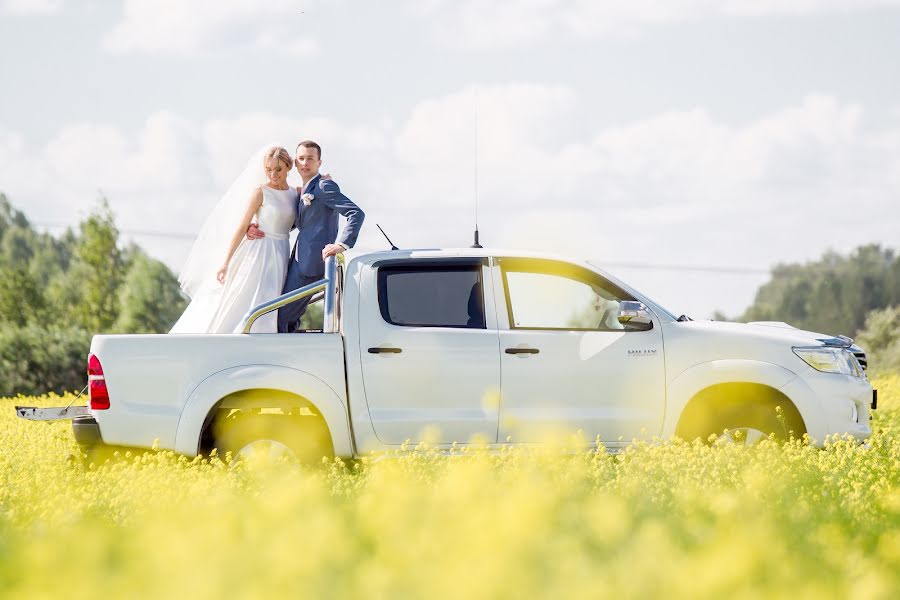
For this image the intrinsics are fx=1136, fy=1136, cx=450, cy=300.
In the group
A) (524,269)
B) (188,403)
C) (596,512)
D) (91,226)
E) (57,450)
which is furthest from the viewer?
(91,226)

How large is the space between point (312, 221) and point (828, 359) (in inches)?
170

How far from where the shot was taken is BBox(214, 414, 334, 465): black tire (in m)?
7.65

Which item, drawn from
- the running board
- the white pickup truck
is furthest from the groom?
the running board

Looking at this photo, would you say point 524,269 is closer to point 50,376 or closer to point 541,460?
point 541,460

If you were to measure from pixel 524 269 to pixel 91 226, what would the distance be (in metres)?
38.8

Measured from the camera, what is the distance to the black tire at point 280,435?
765 cm

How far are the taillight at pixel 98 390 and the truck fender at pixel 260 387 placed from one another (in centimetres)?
52

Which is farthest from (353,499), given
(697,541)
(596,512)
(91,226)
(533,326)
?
(91,226)

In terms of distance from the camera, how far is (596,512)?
3561 millimetres

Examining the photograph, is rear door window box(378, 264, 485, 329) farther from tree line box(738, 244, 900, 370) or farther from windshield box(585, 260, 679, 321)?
tree line box(738, 244, 900, 370)

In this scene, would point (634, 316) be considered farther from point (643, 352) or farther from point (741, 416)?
point (741, 416)

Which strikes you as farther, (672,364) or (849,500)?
(672,364)

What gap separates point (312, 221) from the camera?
9703 mm

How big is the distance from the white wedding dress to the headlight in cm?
447
